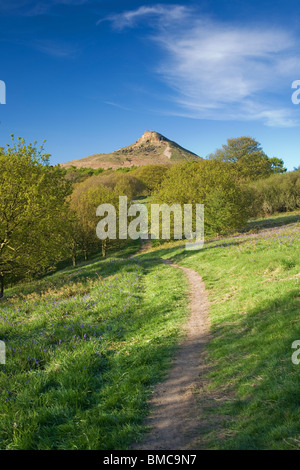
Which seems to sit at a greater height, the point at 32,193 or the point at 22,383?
the point at 32,193

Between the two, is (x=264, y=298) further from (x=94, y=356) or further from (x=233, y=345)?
(x=94, y=356)

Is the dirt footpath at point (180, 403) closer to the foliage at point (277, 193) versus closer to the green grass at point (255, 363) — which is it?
the green grass at point (255, 363)

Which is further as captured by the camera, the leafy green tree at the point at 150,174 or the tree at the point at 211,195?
the leafy green tree at the point at 150,174

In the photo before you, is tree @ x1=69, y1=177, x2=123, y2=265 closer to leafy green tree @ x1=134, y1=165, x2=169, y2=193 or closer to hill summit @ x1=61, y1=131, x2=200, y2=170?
leafy green tree @ x1=134, y1=165, x2=169, y2=193

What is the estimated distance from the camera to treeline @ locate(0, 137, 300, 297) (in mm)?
21078

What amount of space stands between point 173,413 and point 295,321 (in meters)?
3.68

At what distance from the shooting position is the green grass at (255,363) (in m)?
4.17

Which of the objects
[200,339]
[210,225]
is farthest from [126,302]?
[210,225]

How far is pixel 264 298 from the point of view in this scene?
31.0 feet

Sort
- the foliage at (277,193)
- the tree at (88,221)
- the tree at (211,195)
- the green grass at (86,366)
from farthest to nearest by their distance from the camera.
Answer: the foliage at (277,193) → the tree at (88,221) → the tree at (211,195) → the green grass at (86,366)

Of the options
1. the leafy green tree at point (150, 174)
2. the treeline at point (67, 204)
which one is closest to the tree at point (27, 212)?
the treeline at point (67, 204)

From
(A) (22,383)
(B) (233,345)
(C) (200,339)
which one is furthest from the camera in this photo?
(C) (200,339)

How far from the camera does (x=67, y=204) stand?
1027 inches

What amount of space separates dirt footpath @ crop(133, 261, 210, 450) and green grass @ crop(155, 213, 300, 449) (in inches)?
8.7
